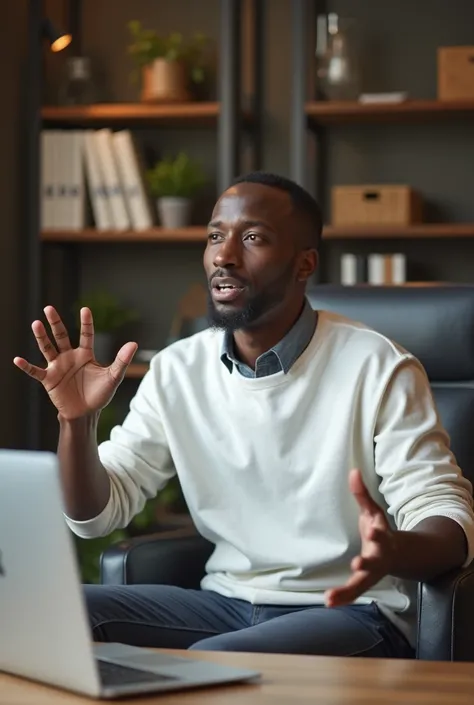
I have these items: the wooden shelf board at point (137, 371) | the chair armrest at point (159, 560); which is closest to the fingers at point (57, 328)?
the chair armrest at point (159, 560)

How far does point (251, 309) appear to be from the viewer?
2.02m

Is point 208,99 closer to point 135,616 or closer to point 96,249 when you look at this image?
point 96,249

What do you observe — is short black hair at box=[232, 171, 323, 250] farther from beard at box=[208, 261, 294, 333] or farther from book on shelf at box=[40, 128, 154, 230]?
book on shelf at box=[40, 128, 154, 230]

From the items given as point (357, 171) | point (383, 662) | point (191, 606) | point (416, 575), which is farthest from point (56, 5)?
point (383, 662)

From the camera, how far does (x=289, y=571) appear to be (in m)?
1.96

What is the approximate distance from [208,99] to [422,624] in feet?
9.13

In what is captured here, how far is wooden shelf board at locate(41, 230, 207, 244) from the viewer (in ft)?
13.0

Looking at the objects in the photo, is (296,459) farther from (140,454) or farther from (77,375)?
(77,375)

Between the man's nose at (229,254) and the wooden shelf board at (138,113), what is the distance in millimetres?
1985

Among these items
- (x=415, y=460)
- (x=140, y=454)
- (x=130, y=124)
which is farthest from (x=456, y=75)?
(x=415, y=460)

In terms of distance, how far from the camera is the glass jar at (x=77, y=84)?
4137 millimetres

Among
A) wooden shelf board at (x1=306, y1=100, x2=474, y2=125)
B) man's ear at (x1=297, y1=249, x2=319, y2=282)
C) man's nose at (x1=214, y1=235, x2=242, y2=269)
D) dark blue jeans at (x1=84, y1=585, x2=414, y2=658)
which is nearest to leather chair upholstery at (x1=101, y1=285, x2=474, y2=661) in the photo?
dark blue jeans at (x1=84, y1=585, x2=414, y2=658)

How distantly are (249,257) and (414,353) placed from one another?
420mm

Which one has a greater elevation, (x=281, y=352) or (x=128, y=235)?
(x=281, y=352)
